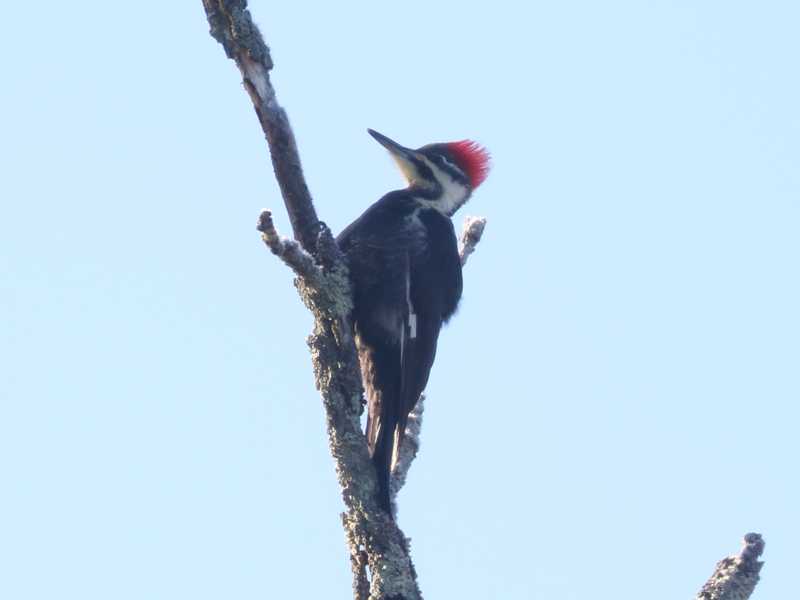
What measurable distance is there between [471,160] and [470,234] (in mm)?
753

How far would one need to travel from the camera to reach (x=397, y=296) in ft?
18.1

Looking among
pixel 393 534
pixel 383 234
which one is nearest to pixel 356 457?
pixel 393 534

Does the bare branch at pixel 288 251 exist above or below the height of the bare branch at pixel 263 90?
below

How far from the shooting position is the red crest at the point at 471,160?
6.61 meters

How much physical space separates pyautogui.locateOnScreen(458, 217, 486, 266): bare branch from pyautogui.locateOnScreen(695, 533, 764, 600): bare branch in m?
2.48

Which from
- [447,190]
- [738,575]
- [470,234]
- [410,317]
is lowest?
[738,575]

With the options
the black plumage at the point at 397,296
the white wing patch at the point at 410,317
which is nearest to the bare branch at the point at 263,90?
the black plumage at the point at 397,296

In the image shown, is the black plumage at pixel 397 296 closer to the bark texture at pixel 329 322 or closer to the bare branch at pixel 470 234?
the bare branch at pixel 470 234

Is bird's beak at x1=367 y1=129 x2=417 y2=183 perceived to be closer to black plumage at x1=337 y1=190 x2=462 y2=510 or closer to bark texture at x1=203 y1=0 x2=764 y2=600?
black plumage at x1=337 y1=190 x2=462 y2=510

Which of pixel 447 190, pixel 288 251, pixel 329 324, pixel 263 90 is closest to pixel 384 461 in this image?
pixel 329 324

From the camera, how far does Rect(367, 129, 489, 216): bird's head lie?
641 centimetres

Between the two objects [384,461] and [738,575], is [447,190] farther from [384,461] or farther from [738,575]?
[738,575]

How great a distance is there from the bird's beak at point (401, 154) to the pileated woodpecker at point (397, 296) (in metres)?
0.22

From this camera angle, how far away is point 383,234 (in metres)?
5.66
